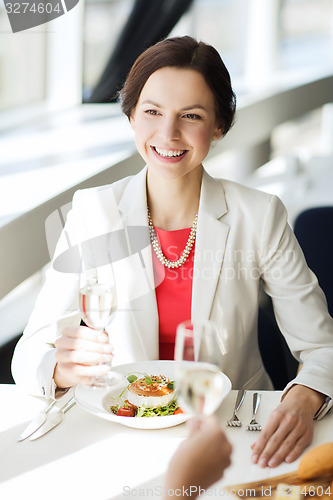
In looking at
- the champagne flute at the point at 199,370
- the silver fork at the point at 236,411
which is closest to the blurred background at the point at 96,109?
the silver fork at the point at 236,411

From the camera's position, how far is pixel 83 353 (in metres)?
1.32

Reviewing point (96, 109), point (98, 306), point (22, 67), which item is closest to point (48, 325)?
point (98, 306)

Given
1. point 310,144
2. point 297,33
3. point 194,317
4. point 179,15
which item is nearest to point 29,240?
point 194,317

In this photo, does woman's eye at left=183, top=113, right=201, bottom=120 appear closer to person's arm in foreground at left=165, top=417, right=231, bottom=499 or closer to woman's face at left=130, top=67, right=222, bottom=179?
woman's face at left=130, top=67, right=222, bottom=179

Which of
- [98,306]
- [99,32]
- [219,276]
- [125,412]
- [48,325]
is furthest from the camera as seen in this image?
[99,32]

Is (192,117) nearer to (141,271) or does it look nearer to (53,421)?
(141,271)

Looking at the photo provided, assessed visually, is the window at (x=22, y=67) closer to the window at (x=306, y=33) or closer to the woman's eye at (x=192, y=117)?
the woman's eye at (x=192, y=117)

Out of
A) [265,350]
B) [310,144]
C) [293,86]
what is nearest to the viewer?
[265,350]

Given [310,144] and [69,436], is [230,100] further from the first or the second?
[310,144]

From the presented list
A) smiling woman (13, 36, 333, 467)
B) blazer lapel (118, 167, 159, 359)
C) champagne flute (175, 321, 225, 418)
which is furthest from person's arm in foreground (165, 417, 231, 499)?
blazer lapel (118, 167, 159, 359)

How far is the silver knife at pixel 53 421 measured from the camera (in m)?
1.32

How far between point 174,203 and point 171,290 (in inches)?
10.0

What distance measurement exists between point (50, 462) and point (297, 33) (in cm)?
718

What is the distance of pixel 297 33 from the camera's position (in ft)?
24.8
